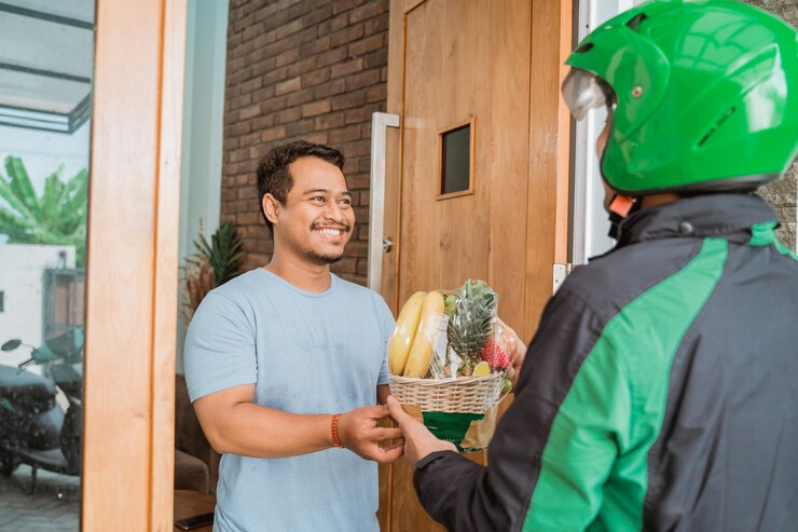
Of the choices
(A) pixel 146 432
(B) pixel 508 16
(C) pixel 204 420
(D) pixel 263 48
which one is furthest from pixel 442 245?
(D) pixel 263 48

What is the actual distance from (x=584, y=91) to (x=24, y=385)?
980mm

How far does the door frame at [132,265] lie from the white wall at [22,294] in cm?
7

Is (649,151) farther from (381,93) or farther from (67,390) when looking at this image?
(381,93)

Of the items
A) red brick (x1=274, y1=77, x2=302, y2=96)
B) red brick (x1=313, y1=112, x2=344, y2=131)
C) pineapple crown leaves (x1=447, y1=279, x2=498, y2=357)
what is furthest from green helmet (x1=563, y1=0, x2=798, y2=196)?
red brick (x1=274, y1=77, x2=302, y2=96)

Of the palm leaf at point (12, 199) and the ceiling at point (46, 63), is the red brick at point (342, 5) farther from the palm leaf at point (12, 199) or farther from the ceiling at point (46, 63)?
the palm leaf at point (12, 199)

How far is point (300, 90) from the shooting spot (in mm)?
4383

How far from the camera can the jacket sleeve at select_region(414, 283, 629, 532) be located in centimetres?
80

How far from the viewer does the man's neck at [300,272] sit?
1.84m

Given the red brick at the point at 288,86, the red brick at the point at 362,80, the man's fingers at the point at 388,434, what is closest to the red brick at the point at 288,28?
the red brick at the point at 288,86

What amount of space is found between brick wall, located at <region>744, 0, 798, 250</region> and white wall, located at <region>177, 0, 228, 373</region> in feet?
13.5

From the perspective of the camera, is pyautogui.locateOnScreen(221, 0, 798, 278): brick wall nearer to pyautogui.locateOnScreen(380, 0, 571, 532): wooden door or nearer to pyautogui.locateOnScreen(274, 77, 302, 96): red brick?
pyautogui.locateOnScreen(274, 77, 302, 96): red brick

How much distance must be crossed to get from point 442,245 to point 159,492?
1.60 meters

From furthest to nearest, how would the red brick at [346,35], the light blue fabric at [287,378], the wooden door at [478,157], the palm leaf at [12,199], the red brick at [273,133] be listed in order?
the red brick at [273,133], the red brick at [346,35], the wooden door at [478,157], the light blue fabric at [287,378], the palm leaf at [12,199]

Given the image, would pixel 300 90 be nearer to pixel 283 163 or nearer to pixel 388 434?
pixel 283 163
